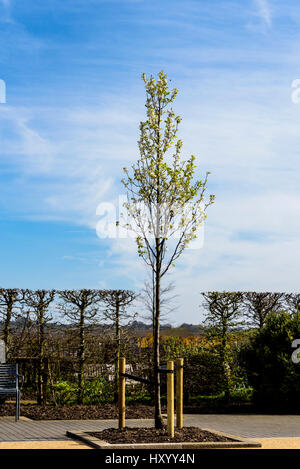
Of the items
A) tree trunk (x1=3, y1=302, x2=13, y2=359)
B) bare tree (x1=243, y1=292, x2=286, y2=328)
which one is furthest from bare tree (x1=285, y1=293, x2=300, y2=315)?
tree trunk (x1=3, y1=302, x2=13, y2=359)

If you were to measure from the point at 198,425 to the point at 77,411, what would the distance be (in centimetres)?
282

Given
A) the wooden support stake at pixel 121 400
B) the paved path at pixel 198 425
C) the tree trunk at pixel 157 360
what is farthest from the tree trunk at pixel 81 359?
the tree trunk at pixel 157 360

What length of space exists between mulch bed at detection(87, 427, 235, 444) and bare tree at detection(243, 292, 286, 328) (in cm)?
642

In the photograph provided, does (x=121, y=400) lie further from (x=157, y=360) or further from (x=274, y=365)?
(x=274, y=365)

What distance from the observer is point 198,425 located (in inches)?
465

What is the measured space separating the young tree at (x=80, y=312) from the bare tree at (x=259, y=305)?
387cm

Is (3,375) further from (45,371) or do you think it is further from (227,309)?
(227,309)

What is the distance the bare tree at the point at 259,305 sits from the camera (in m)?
16.2

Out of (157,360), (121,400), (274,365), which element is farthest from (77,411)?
(274,365)

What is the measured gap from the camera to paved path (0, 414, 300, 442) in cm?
1025

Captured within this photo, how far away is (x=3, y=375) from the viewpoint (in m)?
13.2

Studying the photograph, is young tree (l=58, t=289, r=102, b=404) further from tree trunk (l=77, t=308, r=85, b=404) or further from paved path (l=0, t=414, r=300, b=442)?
paved path (l=0, t=414, r=300, b=442)

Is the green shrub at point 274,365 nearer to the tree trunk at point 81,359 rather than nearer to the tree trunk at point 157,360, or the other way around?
the tree trunk at point 81,359
